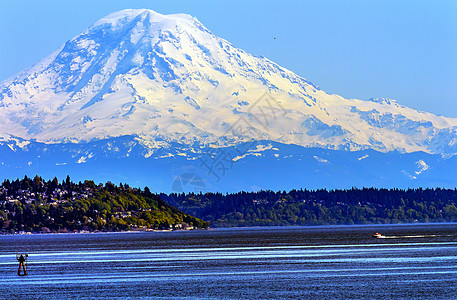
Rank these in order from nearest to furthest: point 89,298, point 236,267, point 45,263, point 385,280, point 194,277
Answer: point 89,298 → point 385,280 → point 194,277 → point 236,267 → point 45,263

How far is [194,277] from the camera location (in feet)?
497

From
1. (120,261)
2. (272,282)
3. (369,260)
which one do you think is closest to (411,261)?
(369,260)

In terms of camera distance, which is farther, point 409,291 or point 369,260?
point 369,260

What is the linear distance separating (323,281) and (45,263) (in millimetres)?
70793

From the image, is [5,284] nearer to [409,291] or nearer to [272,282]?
[272,282]

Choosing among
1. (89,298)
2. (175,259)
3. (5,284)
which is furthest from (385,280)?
(175,259)

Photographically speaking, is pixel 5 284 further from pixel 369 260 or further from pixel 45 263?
pixel 369 260

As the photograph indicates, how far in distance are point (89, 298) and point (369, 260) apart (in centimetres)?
6953

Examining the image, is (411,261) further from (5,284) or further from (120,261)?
(5,284)

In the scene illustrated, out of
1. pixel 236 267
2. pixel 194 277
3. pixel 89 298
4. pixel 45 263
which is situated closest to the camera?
pixel 89 298

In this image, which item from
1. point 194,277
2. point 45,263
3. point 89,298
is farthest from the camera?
point 45,263

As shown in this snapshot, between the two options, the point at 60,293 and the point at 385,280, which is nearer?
the point at 60,293

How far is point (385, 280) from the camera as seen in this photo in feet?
457

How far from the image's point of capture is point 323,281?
140250mm
